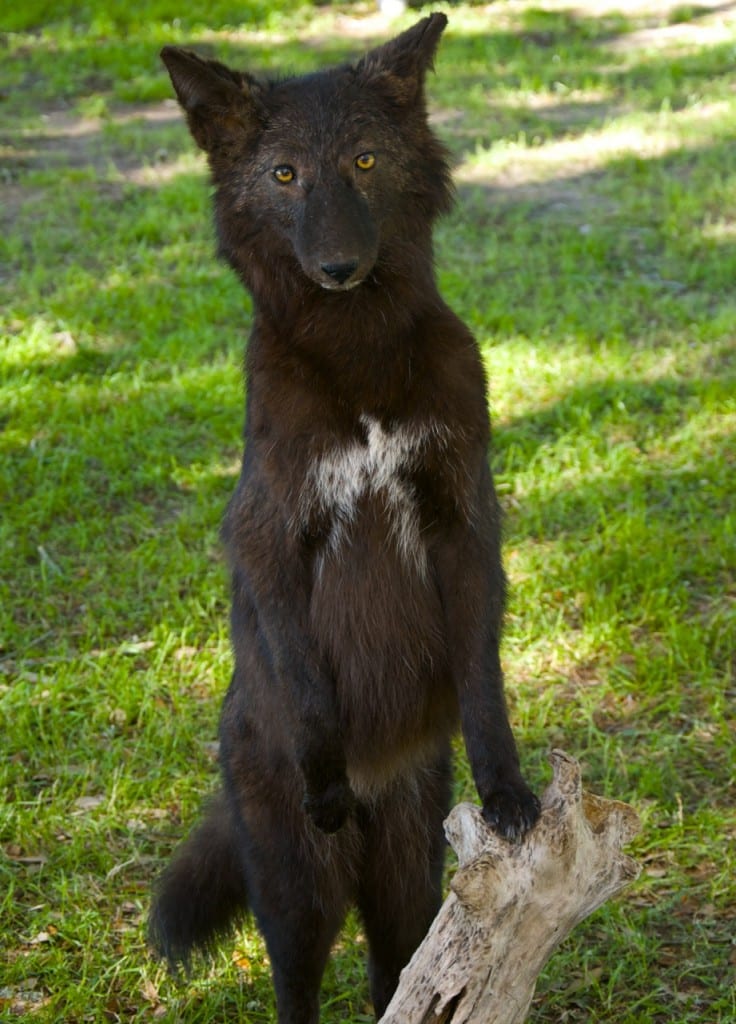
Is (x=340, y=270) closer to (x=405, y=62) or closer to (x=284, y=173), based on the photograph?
(x=284, y=173)

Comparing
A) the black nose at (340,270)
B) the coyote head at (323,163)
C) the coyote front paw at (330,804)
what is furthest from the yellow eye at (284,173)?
the coyote front paw at (330,804)

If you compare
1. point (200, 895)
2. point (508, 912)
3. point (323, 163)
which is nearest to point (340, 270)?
point (323, 163)

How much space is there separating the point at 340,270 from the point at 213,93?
59cm

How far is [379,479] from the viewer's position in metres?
3.16

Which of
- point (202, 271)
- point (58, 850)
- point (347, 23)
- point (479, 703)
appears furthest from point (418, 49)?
point (347, 23)

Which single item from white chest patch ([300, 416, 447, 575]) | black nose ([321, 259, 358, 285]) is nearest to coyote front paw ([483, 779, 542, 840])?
white chest patch ([300, 416, 447, 575])

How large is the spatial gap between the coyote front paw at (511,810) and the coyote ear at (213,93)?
1.64 m

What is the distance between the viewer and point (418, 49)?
333cm

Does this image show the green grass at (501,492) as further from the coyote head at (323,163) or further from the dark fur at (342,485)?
the coyote head at (323,163)

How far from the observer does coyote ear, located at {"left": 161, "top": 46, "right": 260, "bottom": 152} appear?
10.6 ft

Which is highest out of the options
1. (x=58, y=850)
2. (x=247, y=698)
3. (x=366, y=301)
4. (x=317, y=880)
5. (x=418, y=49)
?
(x=418, y=49)

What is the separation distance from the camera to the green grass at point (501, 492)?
12.7ft

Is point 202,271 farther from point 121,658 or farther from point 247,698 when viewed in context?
point 247,698

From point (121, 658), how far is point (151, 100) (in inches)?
292
